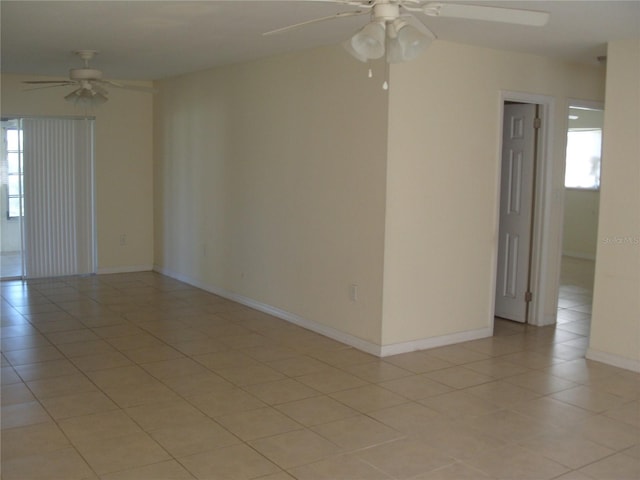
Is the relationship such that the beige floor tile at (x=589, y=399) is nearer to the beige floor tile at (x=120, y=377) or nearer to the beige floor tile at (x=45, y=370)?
the beige floor tile at (x=120, y=377)

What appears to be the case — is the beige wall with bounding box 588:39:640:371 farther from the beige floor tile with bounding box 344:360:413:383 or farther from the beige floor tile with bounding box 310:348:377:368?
the beige floor tile with bounding box 310:348:377:368

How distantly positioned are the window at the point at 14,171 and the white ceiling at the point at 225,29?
154 cm

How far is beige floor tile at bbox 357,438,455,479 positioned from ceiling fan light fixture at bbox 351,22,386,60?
73.1 inches

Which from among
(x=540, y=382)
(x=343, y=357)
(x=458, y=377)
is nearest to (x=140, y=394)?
(x=343, y=357)

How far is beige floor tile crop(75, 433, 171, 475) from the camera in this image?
2977 mm

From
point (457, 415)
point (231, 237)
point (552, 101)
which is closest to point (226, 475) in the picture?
point (457, 415)

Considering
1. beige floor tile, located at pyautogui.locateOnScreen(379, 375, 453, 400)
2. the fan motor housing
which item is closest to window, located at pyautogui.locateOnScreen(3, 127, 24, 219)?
the fan motor housing

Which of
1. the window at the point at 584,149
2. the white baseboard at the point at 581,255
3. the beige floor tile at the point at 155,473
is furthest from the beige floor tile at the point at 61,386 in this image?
the white baseboard at the point at 581,255

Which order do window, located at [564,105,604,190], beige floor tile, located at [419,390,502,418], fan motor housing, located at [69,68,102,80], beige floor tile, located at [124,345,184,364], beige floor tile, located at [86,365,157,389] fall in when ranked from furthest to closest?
window, located at [564,105,604,190]
fan motor housing, located at [69,68,102,80]
beige floor tile, located at [124,345,184,364]
beige floor tile, located at [86,365,157,389]
beige floor tile, located at [419,390,502,418]

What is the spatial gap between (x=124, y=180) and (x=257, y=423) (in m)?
5.13

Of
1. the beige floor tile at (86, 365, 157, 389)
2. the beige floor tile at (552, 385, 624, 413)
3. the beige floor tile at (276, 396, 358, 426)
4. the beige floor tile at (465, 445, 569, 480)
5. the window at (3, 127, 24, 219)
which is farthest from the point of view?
the window at (3, 127, 24, 219)

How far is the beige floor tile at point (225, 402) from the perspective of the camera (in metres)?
3.67

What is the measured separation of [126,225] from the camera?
795 centimetres

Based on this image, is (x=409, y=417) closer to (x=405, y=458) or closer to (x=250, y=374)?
(x=405, y=458)
